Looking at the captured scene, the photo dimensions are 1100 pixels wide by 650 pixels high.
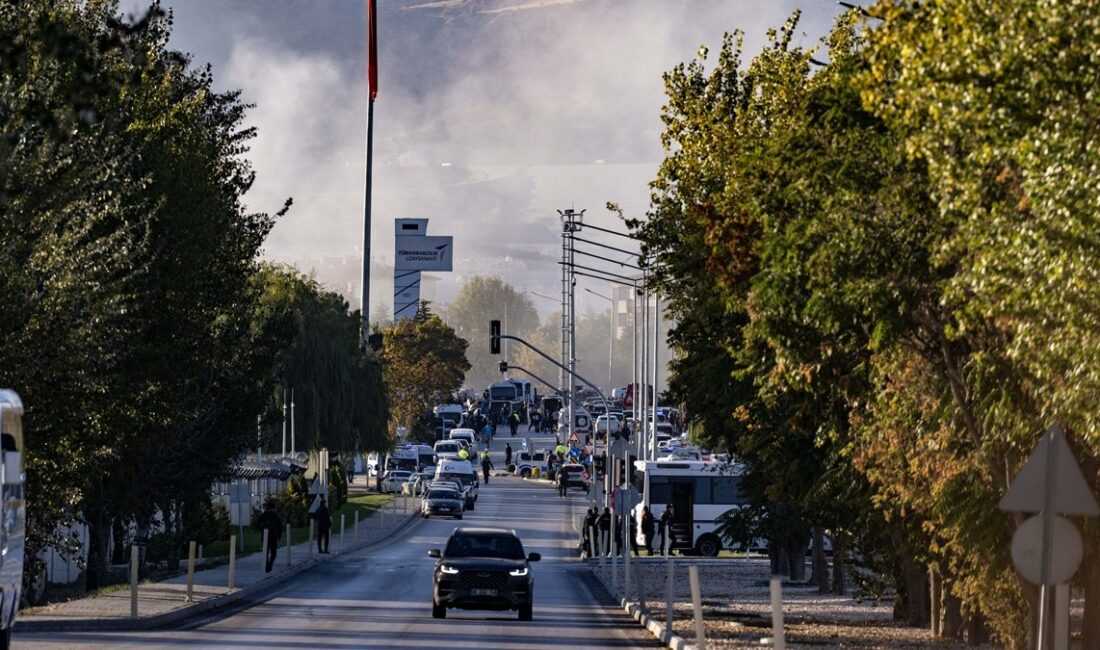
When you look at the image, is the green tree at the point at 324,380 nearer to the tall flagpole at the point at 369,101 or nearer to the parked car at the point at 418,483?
the tall flagpole at the point at 369,101

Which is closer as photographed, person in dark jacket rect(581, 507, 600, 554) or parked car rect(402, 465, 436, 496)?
person in dark jacket rect(581, 507, 600, 554)

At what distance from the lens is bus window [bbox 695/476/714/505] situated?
2736 inches

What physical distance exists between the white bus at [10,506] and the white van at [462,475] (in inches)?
2729

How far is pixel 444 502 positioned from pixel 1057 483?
240ft

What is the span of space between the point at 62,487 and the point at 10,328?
4.82 meters

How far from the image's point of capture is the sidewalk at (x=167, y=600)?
2948cm

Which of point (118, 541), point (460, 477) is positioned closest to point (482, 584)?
point (118, 541)

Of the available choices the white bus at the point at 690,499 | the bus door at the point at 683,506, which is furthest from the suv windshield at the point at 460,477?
the bus door at the point at 683,506

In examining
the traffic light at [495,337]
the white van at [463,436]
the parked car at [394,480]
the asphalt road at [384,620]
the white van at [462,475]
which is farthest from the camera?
the white van at [463,436]

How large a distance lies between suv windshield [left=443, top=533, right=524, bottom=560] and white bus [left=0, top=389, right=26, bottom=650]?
13.4m

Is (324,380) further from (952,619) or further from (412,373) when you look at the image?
(412,373)

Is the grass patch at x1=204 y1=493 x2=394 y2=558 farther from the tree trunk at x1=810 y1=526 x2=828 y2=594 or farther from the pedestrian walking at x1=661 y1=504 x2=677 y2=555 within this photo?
the tree trunk at x1=810 y1=526 x2=828 y2=594

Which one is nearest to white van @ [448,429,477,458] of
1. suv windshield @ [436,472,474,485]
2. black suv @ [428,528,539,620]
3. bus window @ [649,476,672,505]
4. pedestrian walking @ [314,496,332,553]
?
suv windshield @ [436,472,474,485]

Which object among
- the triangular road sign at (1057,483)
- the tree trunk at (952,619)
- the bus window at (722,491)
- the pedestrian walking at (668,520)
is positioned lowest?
the tree trunk at (952,619)
